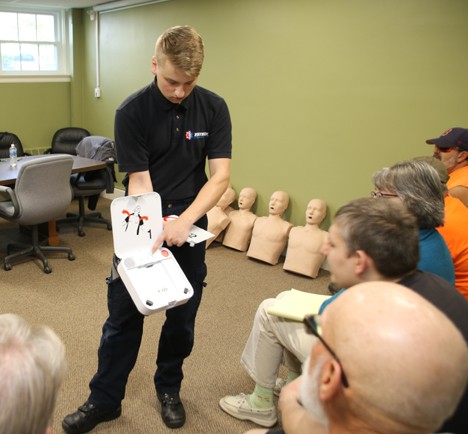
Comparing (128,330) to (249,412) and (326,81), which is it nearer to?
(249,412)

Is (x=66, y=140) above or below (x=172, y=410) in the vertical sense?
above

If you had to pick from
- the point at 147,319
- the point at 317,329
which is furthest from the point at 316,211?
Answer: the point at 317,329

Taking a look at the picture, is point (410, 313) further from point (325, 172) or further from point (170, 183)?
point (325, 172)

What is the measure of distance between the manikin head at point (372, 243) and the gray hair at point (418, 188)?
1.13ft

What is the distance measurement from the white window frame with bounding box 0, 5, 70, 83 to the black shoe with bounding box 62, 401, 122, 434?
479 centimetres

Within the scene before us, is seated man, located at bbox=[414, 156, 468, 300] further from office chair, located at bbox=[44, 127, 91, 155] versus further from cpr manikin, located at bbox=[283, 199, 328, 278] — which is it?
office chair, located at bbox=[44, 127, 91, 155]

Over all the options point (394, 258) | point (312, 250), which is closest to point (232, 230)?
point (312, 250)

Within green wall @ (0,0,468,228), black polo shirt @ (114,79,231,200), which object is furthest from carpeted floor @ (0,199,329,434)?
black polo shirt @ (114,79,231,200)

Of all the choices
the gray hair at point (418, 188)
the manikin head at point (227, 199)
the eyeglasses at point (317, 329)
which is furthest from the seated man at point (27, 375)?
the manikin head at point (227, 199)

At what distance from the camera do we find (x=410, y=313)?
2.38 feet

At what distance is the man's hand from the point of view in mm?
1691

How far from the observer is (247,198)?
13.7 feet

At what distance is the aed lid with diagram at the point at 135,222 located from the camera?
1.60m

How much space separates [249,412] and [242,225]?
2248 millimetres
